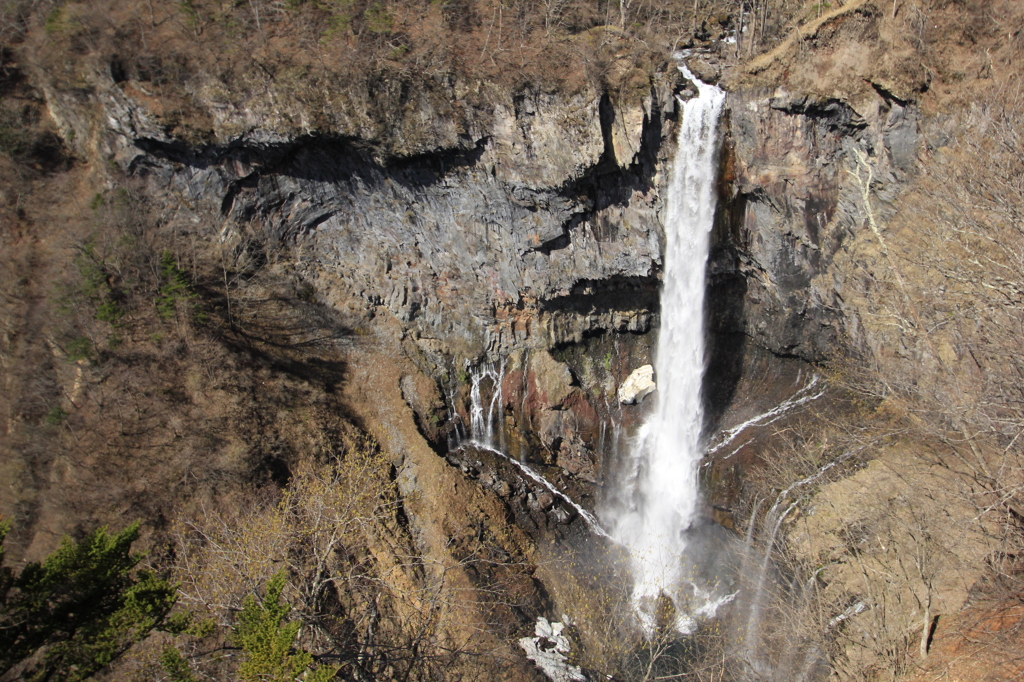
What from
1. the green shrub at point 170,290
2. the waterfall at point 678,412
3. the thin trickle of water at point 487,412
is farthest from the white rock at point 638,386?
the green shrub at point 170,290

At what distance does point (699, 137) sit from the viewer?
18.5 metres

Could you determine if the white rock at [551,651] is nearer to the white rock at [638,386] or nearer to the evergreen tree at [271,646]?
the white rock at [638,386]

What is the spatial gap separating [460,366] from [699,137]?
35.1 feet

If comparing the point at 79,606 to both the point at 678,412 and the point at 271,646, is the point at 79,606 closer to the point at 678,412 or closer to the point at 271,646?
the point at 271,646

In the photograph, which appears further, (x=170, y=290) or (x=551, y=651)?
(x=170, y=290)

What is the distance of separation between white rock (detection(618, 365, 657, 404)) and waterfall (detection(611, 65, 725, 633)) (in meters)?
0.28

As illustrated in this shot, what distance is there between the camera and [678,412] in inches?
819

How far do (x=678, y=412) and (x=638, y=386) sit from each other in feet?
5.37

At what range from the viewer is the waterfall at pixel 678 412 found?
18.4 metres

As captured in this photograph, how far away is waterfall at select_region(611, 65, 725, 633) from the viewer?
18.4 meters

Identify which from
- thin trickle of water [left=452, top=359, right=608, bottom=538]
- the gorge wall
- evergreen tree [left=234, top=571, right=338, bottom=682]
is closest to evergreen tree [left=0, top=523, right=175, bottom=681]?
evergreen tree [left=234, top=571, right=338, bottom=682]

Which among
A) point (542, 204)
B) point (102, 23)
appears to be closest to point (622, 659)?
point (542, 204)

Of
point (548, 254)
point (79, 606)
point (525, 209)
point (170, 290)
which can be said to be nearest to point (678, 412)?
point (548, 254)

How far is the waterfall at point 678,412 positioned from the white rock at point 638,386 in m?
0.28
